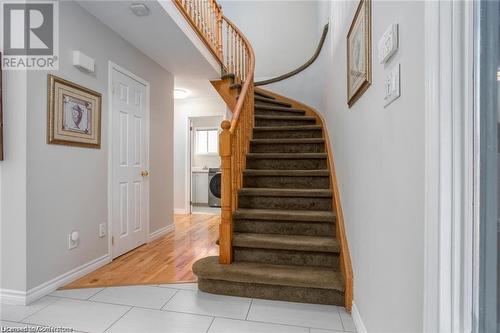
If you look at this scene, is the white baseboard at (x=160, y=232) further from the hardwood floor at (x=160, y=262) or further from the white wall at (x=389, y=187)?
the white wall at (x=389, y=187)

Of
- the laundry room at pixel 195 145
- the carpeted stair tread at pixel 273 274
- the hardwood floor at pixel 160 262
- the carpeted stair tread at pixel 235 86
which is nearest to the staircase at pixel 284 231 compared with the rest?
the carpeted stair tread at pixel 273 274

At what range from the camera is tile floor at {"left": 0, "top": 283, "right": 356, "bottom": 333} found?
5.15 feet

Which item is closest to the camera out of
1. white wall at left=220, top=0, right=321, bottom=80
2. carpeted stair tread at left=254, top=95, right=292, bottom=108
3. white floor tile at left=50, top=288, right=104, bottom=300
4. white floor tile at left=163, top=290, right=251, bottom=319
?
white floor tile at left=163, top=290, right=251, bottom=319

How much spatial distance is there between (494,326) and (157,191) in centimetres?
339

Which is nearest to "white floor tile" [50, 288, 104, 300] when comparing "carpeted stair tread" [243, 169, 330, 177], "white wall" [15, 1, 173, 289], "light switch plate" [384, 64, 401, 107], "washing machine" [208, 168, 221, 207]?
"white wall" [15, 1, 173, 289]

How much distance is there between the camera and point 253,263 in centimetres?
212

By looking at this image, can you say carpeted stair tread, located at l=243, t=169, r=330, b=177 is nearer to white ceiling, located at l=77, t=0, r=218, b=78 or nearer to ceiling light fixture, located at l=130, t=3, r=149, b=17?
white ceiling, located at l=77, t=0, r=218, b=78

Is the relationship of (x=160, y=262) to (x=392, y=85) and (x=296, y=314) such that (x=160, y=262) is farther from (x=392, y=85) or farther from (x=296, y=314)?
(x=392, y=85)

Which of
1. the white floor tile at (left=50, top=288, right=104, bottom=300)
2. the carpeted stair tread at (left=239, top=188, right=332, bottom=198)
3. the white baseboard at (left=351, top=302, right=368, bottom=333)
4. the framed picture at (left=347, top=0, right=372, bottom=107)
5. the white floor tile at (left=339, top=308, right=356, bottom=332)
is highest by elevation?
the framed picture at (left=347, top=0, right=372, bottom=107)

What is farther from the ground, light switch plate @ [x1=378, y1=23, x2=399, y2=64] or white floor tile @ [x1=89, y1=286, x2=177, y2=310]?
light switch plate @ [x1=378, y1=23, x2=399, y2=64]

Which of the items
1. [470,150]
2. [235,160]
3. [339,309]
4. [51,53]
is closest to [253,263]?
[339,309]

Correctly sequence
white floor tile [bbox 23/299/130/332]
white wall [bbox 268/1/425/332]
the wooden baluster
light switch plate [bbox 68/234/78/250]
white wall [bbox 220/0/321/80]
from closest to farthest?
white wall [bbox 268/1/425/332]
white floor tile [bbox 23/299/130/332]
light switch plate [bbox 68/234/78/250]
the wooden baluster
white wall [bbox 220/0/321/80]

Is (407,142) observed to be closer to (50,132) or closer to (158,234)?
(50,132)

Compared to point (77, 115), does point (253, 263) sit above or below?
below
